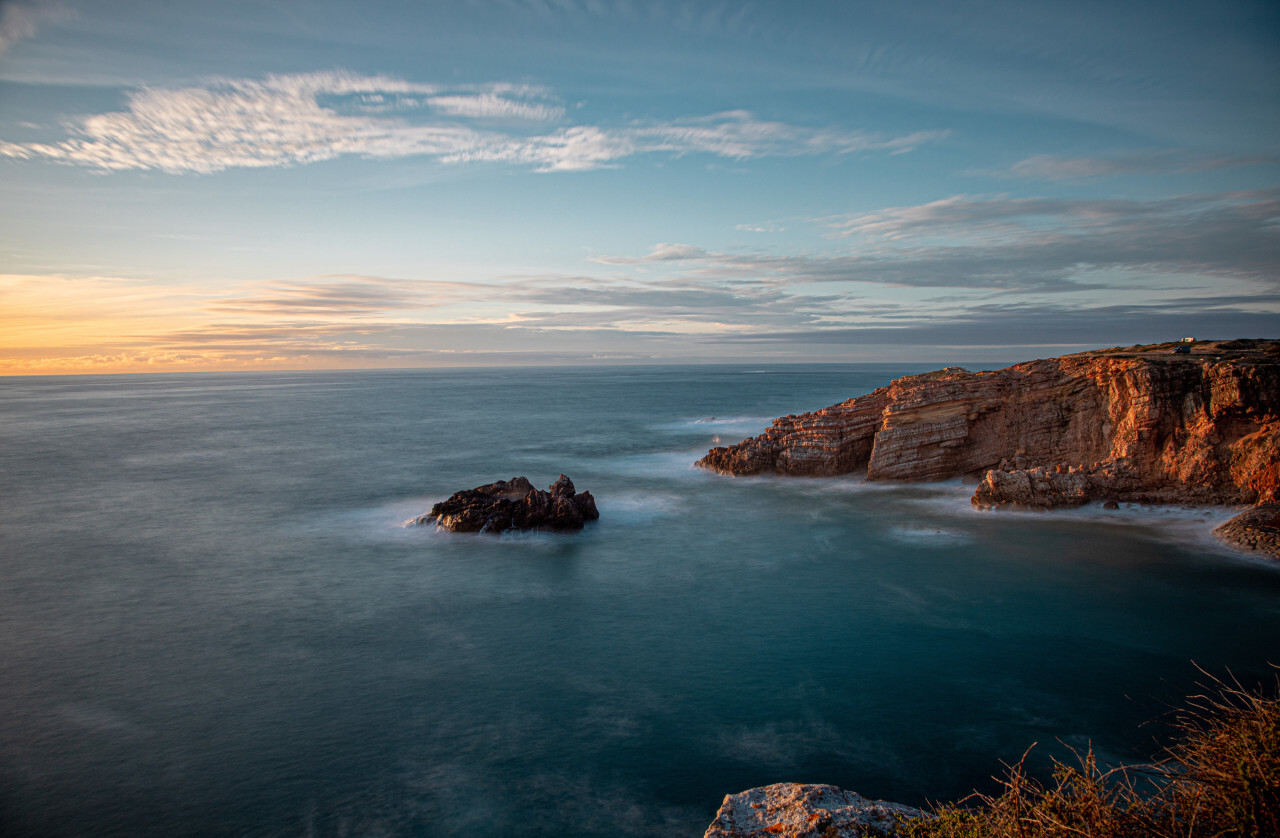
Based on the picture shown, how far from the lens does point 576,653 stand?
16703 mm

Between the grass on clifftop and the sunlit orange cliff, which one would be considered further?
the sunlit orange cliff

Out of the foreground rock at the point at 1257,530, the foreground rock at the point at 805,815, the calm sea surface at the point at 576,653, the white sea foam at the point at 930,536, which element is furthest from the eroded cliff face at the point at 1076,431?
the foreground rock at the point at 805,815

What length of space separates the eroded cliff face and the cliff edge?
51 millimetres

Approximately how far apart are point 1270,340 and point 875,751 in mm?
35216

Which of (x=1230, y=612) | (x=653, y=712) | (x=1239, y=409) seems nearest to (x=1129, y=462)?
(x=1239, y=409)

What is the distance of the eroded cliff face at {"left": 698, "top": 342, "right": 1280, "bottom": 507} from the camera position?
25484 millimetres

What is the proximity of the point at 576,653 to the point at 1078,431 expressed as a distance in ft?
86.2

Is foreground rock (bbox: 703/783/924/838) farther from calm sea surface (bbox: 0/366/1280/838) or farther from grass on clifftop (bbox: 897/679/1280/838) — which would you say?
calm sea surface (bbox: 0/366/1280/838)

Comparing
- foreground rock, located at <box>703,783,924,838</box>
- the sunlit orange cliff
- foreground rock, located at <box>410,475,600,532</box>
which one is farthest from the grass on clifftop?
the sunlit orange cliff

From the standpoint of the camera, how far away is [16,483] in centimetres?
3784

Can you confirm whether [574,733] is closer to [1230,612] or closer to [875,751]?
[875,751]

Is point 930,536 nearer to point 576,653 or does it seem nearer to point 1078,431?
point 1078,431

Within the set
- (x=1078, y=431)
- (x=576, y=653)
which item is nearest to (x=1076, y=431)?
(x=1078, y=431)

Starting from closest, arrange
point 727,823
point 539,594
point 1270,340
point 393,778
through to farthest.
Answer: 1. point 727,823
2. point 393,778
3. point 539,594
4. point 1270,340
